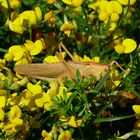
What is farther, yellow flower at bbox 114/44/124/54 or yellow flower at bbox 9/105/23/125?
yellow flower at bbox 114/44/124/54

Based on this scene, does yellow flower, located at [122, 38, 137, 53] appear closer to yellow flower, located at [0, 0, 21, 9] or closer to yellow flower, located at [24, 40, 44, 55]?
yellow flower, located at [24, 40, 44, 55]

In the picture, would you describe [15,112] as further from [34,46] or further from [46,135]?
[34,46]

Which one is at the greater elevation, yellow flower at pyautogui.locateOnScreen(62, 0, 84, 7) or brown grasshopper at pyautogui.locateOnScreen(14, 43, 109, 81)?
yellow flower at pyautogui.locateOnScreen(62, 0, 84, 7)

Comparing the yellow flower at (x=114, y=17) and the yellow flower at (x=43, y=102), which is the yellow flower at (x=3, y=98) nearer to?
the yellow flower at (x=43, y=102)

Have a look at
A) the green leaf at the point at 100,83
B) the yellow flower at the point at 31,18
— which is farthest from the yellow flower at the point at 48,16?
the green leaf at the point at 100,83

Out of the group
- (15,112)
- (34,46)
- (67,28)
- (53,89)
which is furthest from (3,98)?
(67,28)

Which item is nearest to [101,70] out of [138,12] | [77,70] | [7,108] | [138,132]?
[77,70]

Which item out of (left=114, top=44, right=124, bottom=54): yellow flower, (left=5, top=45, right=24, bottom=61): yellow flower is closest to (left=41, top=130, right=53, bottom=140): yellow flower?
(left=5, top=45, right=24, bottom=61): yellow flower
